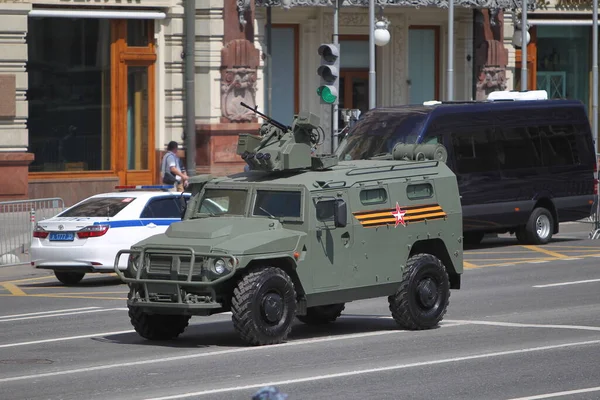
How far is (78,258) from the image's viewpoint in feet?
67.8

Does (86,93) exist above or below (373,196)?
above

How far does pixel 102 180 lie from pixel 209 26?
429cm

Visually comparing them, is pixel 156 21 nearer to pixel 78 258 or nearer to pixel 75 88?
pixel 75 88

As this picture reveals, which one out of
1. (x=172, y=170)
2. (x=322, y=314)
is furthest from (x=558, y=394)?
(x=172, y=170)

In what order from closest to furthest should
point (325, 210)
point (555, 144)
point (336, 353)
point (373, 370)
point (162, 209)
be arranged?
point (373, 370) < point (336, 353) < point (325, 210) < point (162, 209) < point (555, 144)

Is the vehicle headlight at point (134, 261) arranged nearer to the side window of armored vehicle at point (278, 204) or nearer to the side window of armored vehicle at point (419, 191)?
the side window of armored vehicle at point (278, 204)

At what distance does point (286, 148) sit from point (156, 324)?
229cm

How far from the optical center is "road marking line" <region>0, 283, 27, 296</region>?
20.5 m

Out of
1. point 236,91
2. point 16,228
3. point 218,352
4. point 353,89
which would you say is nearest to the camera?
point 218,352

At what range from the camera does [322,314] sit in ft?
53.0

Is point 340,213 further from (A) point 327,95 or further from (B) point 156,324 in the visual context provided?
(A) point 327,95

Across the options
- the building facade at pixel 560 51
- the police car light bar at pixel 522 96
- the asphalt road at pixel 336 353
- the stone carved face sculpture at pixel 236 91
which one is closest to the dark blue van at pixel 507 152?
the police car light bar at pixel 522 96

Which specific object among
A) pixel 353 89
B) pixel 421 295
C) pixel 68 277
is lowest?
pixel 68 277

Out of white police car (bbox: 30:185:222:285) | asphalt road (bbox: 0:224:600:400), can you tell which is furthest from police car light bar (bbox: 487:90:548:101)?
white police car (bbox: 30:185:222:285)
